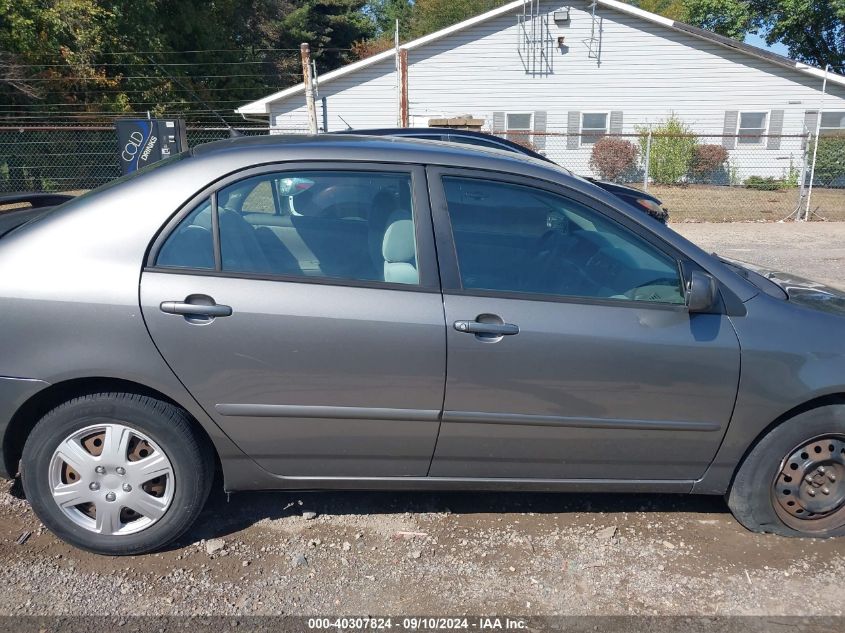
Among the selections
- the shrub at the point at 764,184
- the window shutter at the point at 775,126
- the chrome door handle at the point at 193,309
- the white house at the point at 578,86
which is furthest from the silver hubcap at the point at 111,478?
the window shutter at the point at 775,126

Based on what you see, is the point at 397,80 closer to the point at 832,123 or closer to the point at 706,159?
the point at 706,159

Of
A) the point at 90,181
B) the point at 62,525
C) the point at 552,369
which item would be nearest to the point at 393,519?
the point at 552,369

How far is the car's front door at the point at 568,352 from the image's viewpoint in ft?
9.37

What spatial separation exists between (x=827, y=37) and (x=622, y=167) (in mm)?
18821

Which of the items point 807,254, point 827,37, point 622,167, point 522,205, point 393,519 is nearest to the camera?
point 522,205

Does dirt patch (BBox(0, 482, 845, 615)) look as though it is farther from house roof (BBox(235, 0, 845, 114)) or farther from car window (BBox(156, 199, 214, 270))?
house roof (BBox(235, 0, 845, 114))

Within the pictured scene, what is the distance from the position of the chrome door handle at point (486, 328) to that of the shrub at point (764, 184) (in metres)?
19.8

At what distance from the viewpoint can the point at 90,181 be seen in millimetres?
16188

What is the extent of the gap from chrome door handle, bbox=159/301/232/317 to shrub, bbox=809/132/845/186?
21.9 metres

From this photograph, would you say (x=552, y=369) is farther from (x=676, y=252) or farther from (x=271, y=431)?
(x=271, y=431)

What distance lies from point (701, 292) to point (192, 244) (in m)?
2.05

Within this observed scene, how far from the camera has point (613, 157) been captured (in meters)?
21.7

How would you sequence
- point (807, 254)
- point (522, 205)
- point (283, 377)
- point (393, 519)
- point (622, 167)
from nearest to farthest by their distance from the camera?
point (283, 377) < point (522, 205) < point (393, 519) < point (807, 254) < point (622, 167)

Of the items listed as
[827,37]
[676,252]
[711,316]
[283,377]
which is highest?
[827,37]
